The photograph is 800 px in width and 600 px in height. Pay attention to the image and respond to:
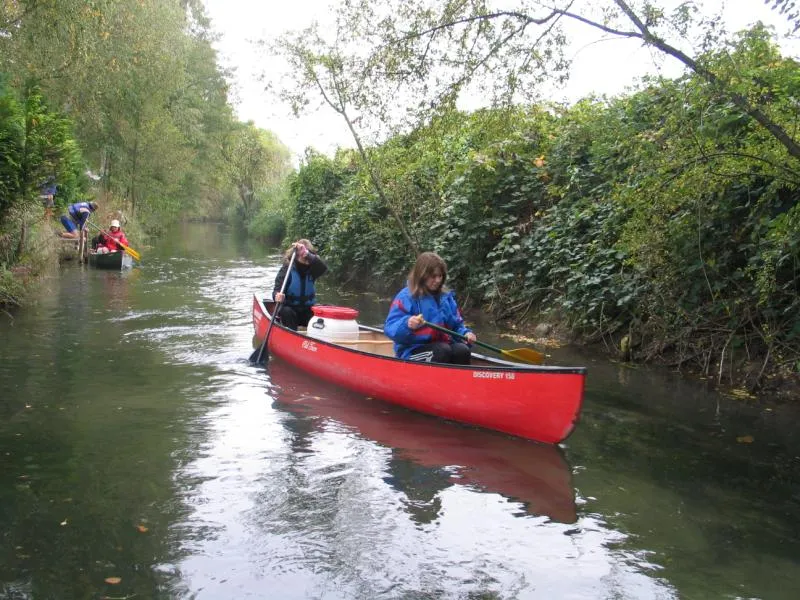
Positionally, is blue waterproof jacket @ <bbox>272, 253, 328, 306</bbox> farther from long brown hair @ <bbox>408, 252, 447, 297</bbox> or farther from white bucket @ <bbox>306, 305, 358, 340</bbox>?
long brown hair @ <bbox>408, 252, 447, 297</bbox>

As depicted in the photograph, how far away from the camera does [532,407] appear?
18.9 feet

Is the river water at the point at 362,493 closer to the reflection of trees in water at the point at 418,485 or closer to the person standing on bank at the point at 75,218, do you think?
the reflection of trees in water at the point at 418,485

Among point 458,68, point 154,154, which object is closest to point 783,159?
point 458,68

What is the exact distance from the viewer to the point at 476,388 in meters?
6.02

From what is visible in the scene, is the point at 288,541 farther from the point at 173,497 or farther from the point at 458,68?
the point at 458,68

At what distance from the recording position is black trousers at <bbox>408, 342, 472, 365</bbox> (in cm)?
661

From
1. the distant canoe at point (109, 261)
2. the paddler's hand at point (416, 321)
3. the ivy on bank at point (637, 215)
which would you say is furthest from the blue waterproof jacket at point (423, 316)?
the distant canoe at point (109, 261)

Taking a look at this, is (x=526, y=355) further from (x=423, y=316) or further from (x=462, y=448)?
(x=462, y=448)

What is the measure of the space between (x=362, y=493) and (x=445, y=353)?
6.73ft

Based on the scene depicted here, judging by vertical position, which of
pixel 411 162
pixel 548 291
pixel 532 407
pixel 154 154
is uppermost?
pixel 154 154

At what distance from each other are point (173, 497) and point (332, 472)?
1.13 m

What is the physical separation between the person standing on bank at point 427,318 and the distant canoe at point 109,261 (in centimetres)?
1273

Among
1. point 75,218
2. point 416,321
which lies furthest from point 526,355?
point 75,218

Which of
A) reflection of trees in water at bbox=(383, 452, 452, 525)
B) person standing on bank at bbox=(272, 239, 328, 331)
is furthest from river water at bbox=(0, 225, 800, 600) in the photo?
person standing on bank at bbox=(272, 239, 328, 331)
